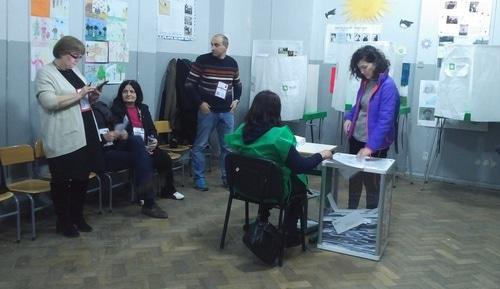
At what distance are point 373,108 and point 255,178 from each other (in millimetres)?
970

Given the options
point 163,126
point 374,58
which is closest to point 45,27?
point 163,126

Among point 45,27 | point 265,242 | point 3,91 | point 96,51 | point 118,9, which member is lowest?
point 265,242

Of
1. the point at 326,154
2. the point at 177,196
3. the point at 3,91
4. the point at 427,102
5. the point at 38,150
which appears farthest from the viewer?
the point at 427,102

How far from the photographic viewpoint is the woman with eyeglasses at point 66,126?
3.13m

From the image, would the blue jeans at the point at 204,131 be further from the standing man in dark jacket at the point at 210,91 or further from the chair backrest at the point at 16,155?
the chair backrest at the point at 16,155

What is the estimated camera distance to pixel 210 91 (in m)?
4.66

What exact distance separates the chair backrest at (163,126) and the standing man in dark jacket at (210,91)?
1.13 ft

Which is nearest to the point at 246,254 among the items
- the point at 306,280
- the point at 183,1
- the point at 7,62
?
the point at 306,280

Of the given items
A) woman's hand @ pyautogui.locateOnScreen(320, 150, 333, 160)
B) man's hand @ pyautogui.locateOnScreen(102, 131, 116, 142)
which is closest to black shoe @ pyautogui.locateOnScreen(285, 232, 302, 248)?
woman's hand @ pyautogui.locateOnScreen(320, 150, 333, 160)

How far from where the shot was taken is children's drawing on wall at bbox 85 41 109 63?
4090 millimetres

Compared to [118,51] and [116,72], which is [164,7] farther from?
[116,72]

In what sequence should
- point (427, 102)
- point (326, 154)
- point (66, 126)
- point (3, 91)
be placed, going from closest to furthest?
point (326, 154)
point (66, 126)
point (3, 91)
point (427, 102)

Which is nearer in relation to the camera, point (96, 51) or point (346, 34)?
point (96, 51)

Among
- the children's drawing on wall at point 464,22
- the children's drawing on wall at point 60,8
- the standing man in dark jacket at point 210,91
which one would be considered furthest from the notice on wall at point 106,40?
the children's drawing on wall at point 464,22
